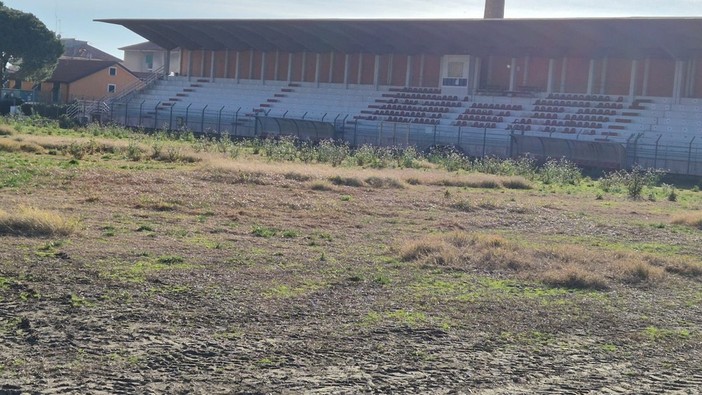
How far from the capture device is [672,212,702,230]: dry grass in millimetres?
23219

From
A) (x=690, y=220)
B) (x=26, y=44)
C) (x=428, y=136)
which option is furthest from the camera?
(x=26, y=44)

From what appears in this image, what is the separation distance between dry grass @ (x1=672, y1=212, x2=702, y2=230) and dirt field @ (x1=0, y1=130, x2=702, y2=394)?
898 millimetres

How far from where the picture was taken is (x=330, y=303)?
1184 cm

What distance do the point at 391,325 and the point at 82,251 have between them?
5285 millimetres

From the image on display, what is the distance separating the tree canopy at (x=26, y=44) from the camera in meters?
80.2

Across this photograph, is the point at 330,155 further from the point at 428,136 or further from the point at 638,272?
the point at 638,272

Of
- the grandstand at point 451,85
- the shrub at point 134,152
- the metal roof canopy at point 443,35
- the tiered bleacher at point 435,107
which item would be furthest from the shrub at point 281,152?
the metal roof canopy at point 443,35

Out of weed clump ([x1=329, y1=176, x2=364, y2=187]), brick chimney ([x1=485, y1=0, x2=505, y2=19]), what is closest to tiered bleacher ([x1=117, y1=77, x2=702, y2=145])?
brick chimney ([x1=485, y1=0, x2=505, y2=19])

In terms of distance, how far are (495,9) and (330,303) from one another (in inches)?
2378

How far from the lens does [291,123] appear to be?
→ 6016 centimetres

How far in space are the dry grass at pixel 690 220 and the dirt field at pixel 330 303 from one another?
2.95 feet

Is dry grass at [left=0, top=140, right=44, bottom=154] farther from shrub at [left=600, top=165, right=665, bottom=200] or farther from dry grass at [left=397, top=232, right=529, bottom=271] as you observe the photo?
dry grass at [left=397, top=232, right=529, bottom=271]

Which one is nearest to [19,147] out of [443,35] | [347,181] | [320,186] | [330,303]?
[347,181]

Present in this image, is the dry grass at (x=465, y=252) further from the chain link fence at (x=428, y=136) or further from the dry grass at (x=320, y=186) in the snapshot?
the chain link fence at (x=428, y=136)
